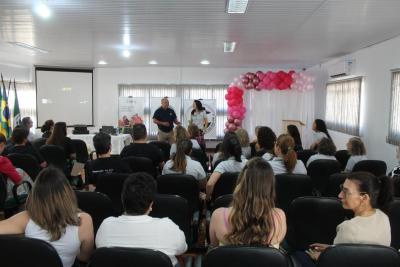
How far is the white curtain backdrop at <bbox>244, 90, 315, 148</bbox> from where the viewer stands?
35.3 feet

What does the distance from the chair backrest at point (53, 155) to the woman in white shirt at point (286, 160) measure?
10.8 feet

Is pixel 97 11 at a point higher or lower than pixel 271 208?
higher

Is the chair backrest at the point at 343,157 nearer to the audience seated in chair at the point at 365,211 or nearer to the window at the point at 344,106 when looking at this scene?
the window at the point at 344,106

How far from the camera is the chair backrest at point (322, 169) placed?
14.6 feet

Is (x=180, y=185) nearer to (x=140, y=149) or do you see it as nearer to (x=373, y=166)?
Answer: (x=140, y=149)

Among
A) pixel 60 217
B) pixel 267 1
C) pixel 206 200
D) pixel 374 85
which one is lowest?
pixel 206 200

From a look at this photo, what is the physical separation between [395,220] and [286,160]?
1.35 metres

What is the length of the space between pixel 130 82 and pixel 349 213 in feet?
33.0

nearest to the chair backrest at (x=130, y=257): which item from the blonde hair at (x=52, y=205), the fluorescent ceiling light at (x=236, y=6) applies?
the blonde hair at (x=52, y=205)

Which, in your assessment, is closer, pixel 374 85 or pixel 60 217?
pixel 60 217

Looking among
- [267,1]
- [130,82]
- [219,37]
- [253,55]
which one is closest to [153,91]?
[130,82]

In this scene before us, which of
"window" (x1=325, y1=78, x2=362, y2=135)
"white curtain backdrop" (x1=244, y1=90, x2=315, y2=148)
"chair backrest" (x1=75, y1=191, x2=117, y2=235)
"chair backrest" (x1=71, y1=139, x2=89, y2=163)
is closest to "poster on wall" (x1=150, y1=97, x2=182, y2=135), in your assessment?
"white curtain backdrop" (x1=244, y1=90, x2=315, y2=148)

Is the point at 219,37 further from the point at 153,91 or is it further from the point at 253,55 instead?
the point at 153,91

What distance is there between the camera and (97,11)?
4473 mm
